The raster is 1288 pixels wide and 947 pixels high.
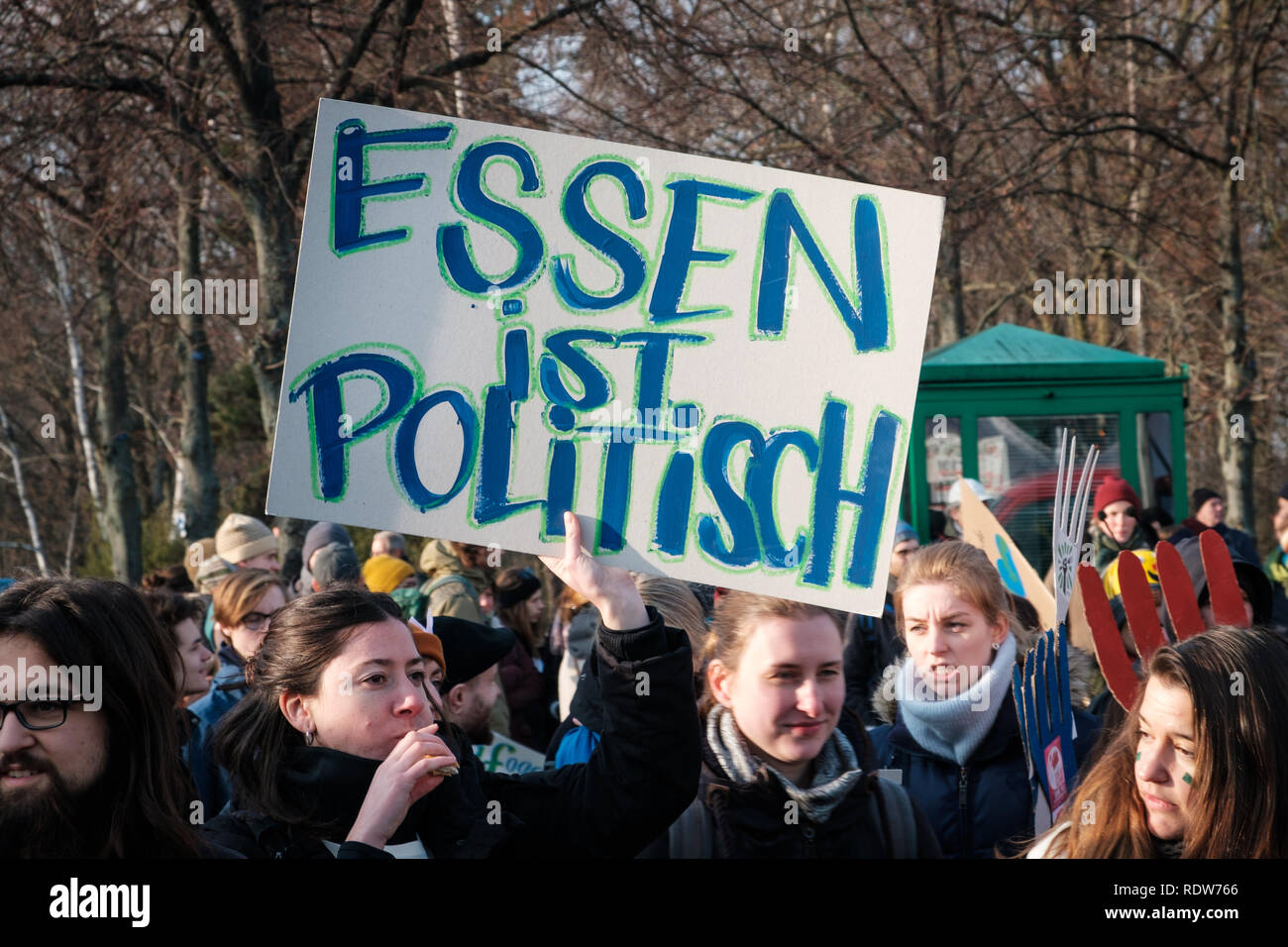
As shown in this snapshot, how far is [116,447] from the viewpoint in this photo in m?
13.8

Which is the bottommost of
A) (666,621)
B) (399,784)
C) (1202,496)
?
(399,784)

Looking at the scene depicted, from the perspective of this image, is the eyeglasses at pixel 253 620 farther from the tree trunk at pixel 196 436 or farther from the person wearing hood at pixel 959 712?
the tree trunk at pixel 196 436

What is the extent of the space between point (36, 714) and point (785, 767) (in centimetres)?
137

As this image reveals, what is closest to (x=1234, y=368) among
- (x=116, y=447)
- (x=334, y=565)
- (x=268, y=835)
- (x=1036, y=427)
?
(x=1036, y=427)

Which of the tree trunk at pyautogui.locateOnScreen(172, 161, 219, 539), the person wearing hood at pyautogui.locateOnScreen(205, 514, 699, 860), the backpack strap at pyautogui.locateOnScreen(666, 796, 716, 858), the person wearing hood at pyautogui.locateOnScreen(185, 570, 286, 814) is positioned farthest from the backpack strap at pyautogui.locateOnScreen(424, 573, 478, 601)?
the tree trunk at pyautogui.locateOnScreen(172, 161, 219, 539)

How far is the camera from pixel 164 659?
2.34 m

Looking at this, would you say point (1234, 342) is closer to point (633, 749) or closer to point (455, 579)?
point (455, 579)

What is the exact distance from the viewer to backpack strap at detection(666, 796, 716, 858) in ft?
8.93

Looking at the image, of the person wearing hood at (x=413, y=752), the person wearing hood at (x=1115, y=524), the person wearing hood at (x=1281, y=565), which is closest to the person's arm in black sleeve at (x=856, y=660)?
the person wearing hood at (x=1281, y=565)

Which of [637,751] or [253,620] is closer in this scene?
[637,751]

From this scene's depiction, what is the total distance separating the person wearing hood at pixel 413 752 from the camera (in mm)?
2518

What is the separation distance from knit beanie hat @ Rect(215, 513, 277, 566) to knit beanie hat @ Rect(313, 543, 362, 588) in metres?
0.71

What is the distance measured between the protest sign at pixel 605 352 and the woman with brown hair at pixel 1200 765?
0.56 metres

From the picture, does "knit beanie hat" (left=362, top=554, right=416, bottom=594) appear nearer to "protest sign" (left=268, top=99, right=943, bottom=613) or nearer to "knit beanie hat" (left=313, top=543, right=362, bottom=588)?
"knit beanie hat" (left=313, top=543, right=362, bottom=588)
